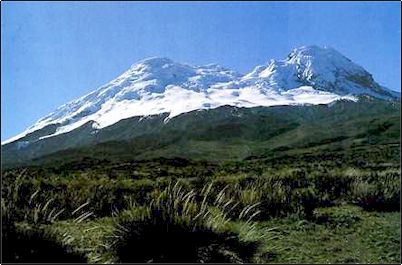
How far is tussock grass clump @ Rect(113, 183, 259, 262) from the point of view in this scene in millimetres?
6625

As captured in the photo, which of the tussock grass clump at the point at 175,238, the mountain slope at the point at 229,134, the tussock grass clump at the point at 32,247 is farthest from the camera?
the mountain slope at the point at 229,134

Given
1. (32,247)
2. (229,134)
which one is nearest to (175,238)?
(32,247)

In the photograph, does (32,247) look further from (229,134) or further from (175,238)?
(229,134)

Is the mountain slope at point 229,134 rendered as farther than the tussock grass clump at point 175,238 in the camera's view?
Yes

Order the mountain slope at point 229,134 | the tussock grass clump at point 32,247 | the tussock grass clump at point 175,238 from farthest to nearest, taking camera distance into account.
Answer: the mountain slope at point 229,134, the tussock grass clump at point 175,238, the tussock grass clump at point 32,247

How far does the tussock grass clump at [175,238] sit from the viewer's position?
662 cm

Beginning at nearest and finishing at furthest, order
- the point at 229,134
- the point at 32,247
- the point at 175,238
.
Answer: the point at 32,247
the point at 175,238
the point at 229,134

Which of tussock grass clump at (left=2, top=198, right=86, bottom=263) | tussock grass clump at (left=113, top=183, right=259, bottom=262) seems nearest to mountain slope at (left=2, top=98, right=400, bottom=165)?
tussock grass clump at (left=113, top=183, right=259, bottom=262)

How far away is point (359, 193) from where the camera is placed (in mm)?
12234

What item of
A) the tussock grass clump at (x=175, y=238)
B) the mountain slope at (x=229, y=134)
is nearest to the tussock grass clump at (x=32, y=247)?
the tussock grass clump at (x=175, y=238)

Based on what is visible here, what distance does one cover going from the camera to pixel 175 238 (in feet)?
22.4

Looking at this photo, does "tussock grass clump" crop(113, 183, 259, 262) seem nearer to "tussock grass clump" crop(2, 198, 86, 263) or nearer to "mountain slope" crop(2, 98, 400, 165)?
"tussock grass clump" crop(2, 198, 86, 263)

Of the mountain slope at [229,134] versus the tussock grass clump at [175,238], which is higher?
the mountain slope at [229,134]

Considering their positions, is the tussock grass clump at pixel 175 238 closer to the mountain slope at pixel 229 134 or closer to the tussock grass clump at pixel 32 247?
the tussock grass clump at pixel 32 247
